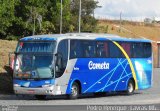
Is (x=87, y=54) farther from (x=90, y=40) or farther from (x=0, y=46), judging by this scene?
(x=0, y=46)

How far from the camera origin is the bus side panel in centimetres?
2917

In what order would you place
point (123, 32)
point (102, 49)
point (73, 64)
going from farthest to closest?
point (123, 32), point (102, 49), point (73, 64)

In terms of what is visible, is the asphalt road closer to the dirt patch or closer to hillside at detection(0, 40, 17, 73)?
the dirt patch

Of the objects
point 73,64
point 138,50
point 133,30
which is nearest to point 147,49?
point 138,50

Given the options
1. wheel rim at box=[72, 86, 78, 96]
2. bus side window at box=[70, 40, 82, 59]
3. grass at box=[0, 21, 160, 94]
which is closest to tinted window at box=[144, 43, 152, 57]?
bus side window at box=[70, 40, 82, 59]

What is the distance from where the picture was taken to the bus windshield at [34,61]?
27688 millimetres

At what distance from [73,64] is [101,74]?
2829 mm

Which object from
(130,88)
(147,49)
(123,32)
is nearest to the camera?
(130,88)

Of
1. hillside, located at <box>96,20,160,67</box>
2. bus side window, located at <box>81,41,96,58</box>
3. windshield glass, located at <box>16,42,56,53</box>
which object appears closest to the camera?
windshield glass, located at <box>16,42,56,53</box>

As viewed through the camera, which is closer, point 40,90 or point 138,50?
point 40,90

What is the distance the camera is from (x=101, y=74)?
101 ft

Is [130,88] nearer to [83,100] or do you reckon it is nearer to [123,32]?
[83,100]

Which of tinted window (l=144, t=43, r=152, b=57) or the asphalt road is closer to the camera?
the asphalt road

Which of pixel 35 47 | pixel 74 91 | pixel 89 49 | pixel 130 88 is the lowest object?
pixel 130 88
